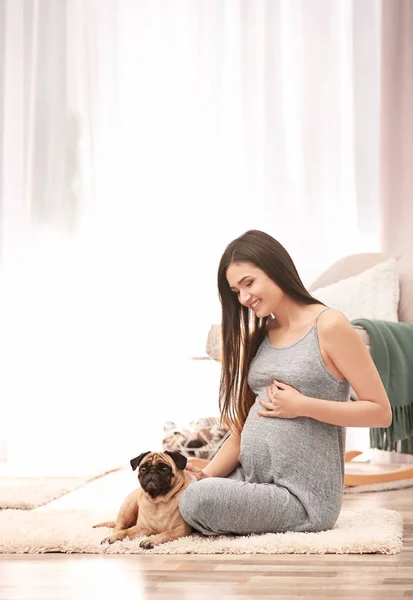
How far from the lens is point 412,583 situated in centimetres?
167

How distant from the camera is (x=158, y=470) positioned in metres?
2.10

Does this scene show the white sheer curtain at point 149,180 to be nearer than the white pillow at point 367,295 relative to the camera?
No

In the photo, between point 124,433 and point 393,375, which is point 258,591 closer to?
point 393,375

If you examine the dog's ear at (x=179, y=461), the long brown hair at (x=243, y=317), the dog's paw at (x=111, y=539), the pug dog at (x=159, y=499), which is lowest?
the dog's paw at (x=111, y=539)

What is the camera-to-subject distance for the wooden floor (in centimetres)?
163

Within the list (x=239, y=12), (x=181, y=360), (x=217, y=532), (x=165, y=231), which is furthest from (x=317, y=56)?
(x=217, y=532)

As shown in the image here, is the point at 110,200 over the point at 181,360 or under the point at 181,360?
over

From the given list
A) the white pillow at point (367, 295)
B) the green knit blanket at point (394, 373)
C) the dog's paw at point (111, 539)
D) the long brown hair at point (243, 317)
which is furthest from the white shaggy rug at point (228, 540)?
the white pillow at point (367, 295)

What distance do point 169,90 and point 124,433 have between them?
179 cm

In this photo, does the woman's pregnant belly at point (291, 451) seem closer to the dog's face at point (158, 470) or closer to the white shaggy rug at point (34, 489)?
the dog's face at point (158, 470)

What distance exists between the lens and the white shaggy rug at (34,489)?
117 inches

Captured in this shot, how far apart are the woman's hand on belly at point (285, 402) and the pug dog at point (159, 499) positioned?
0.76 ft

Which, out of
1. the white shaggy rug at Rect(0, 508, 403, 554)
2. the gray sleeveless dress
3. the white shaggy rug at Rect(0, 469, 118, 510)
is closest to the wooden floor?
the white shaggy rug at Rect(0, 508, 403, 554)

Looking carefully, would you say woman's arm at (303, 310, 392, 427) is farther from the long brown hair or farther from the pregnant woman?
the long brown hair
